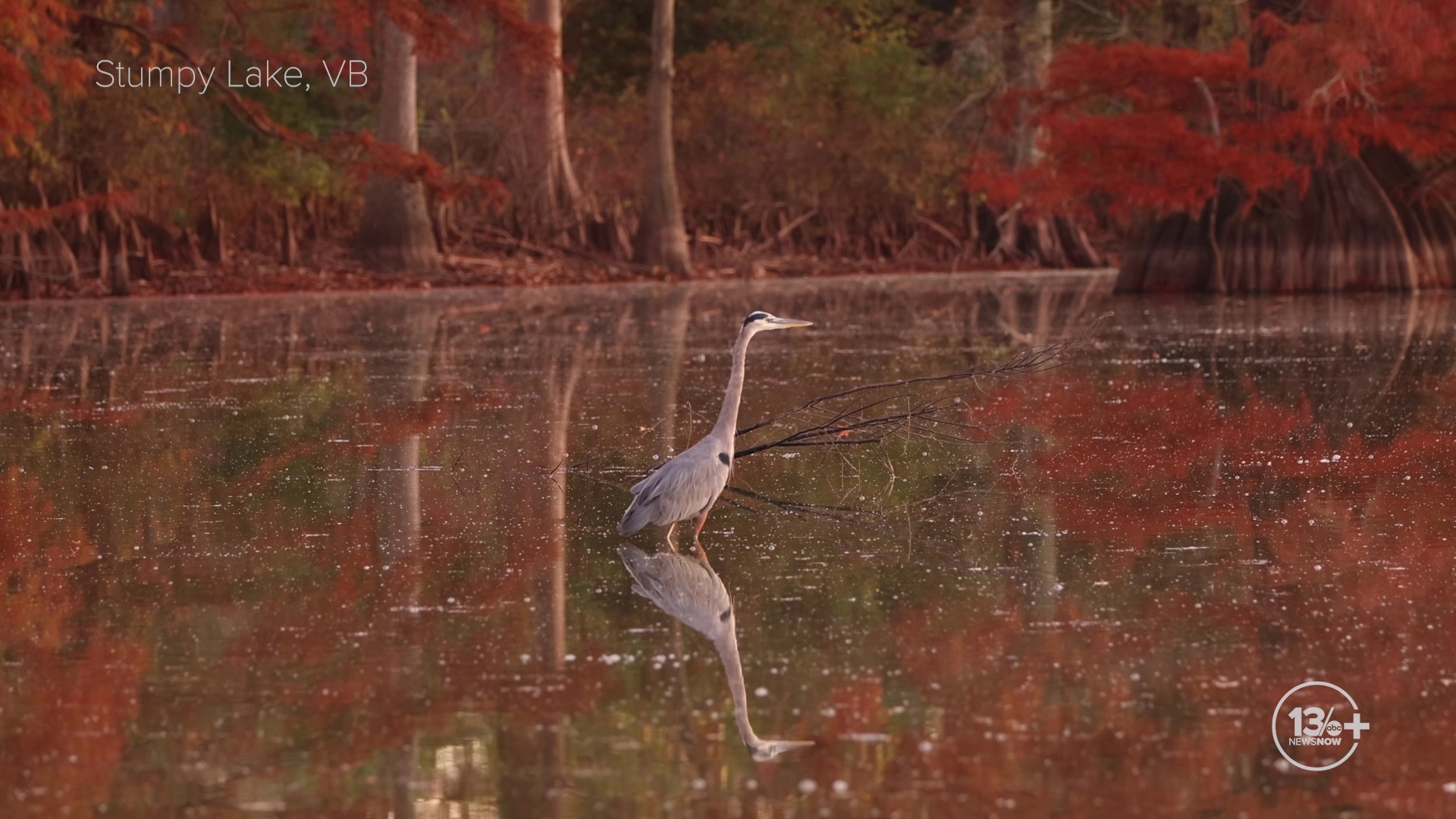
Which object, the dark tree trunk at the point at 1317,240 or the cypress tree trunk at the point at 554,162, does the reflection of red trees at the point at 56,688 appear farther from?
the cypress tree trunk at the point at 554,162

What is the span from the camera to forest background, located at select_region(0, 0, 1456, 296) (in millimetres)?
22297

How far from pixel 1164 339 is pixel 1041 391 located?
436cm

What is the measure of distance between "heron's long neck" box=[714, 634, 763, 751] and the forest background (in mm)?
12746

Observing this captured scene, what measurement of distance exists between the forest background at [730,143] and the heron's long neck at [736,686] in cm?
1275

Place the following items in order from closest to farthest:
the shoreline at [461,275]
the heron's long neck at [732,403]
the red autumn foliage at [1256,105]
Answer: the heron's long neck at [732,403] < the red autumn foliage at [1256,105] < the shoreline at [461,275]

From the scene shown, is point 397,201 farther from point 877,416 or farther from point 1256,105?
point 877,416

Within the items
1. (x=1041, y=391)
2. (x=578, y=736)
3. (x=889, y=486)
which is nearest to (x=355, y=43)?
(x=1041, y=391)

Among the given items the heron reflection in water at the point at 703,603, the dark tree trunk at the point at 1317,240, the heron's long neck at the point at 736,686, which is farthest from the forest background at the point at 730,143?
the heron's long neck at the point at 736,686

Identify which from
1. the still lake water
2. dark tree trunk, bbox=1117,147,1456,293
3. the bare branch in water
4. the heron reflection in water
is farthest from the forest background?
the heron reflection in water

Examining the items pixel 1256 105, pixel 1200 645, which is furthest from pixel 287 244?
pixel 1200 645

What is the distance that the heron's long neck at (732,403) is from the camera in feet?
23.2

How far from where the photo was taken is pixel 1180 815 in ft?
12.5

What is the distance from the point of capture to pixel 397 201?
28234 mm

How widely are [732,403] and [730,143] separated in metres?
28.4
